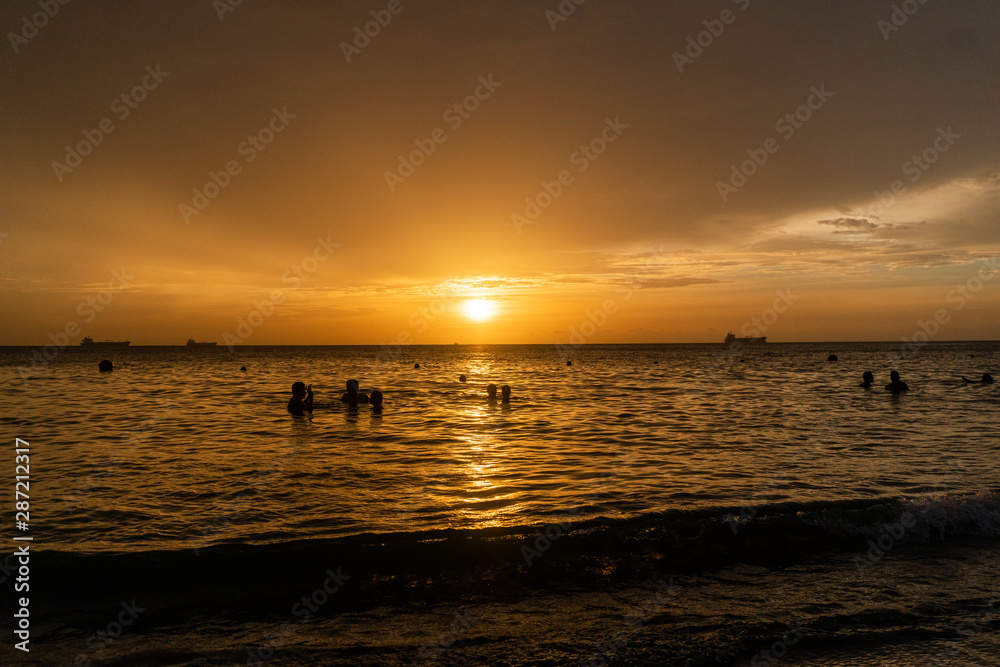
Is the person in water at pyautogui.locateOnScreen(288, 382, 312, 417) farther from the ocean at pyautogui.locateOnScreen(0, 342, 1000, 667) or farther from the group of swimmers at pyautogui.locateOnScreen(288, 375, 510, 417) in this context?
the ocean at pyautogui.locateOnScreen(0, 342, 1000, 667)

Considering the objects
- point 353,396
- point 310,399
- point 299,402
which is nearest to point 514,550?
point 299,402

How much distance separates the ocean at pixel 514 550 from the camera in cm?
634

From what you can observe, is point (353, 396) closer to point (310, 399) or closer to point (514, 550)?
point (310, 399)

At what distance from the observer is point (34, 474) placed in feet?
45.0

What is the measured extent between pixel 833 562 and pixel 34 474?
17.9m

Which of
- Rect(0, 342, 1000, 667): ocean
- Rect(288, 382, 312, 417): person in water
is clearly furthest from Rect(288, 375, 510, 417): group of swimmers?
Rect(0, 342, 1000, 667): ocean

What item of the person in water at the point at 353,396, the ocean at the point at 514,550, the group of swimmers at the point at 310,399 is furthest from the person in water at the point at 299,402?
the ocean at the point at 514,550

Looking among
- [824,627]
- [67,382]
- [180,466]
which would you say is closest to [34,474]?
[180,466]

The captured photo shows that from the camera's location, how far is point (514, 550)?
9125 millimetres

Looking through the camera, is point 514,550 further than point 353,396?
No

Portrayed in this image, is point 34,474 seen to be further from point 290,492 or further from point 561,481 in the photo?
point 561,481

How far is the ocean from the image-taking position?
634 centimetres

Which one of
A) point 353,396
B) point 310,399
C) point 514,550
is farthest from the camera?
point 353,396

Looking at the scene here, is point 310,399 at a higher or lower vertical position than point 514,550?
higher
